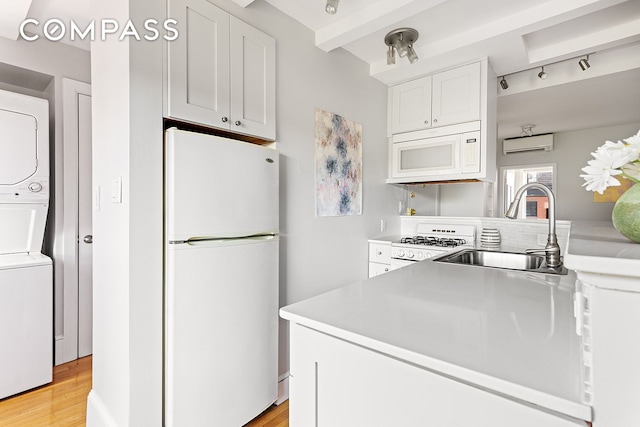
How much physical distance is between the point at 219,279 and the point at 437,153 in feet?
7.28

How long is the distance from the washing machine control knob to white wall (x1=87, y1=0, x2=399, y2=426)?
1.04 metres

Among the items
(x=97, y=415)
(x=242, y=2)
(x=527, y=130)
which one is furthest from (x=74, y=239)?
(x=527, y=130)

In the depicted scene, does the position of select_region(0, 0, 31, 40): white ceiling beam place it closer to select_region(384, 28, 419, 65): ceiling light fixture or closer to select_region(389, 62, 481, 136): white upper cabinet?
select_region(384, 28, 419, 65): ceiling light fixture

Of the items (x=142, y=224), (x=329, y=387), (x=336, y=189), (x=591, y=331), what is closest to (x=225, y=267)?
(x=142, y=224)

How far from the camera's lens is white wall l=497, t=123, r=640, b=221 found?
195 inches

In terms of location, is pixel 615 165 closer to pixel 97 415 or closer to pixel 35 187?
pixel 97 415

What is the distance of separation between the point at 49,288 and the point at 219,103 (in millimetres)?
1800

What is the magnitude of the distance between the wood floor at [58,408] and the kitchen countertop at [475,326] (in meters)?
1.24

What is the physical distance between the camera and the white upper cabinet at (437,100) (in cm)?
263

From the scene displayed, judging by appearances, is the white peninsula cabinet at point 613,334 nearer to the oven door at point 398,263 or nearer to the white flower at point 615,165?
the white flower at point 615,165

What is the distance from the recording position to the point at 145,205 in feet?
4.56

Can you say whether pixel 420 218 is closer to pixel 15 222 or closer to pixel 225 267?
pixel 225 267

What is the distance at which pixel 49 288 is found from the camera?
2154 millimetres

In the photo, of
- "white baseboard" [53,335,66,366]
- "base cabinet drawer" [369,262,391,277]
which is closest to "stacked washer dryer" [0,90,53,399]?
"white baseboard" [53,335,66,366]
